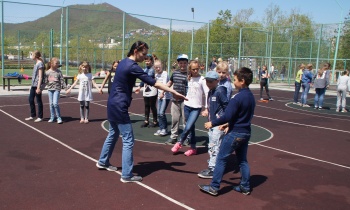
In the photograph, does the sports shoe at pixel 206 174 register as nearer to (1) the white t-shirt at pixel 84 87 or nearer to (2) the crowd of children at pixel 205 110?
(2) the crowd of children at pixel 205 110

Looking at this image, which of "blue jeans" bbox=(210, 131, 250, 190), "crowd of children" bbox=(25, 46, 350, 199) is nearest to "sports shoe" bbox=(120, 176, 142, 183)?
"crowd of children" bbox=(25, 46, 350, 199)

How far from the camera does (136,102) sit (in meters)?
15.2

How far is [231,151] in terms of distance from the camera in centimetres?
488

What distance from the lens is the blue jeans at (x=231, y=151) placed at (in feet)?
16.0

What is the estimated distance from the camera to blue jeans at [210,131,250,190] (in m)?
4.87

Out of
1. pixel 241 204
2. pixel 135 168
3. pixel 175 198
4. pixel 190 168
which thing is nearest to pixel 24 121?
pixel 135 168

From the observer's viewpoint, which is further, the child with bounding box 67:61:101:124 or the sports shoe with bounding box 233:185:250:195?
the child with bounding box 67:61:101:124

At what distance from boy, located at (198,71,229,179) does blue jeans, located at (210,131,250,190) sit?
2.34ft

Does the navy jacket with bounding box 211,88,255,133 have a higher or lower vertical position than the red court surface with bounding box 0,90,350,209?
higher

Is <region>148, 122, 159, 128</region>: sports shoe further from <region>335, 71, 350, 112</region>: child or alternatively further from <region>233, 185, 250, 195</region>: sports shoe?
<region>335, 71, 350, 112</region>: child

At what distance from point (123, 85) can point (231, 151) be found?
5.96ft

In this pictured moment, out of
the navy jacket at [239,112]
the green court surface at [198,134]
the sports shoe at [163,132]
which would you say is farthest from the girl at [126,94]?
the sports shoe at [163,132]

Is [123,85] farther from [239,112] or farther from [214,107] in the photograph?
[239,112]

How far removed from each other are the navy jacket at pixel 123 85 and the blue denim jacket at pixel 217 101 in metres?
1.09
